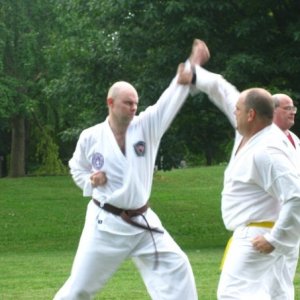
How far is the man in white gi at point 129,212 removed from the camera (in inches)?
328

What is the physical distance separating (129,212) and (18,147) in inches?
1417

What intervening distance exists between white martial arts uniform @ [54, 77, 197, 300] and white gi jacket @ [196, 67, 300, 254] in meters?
1.21

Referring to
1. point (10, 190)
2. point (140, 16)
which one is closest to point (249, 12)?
point (140, 16)

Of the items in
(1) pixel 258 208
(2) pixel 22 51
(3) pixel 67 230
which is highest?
(1) pixel 258 208

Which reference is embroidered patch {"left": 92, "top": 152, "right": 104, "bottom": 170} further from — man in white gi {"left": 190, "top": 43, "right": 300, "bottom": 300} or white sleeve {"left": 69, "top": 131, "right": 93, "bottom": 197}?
man in white gi {"left": 190, "top": 43, "right": 300, "bottom": 300}

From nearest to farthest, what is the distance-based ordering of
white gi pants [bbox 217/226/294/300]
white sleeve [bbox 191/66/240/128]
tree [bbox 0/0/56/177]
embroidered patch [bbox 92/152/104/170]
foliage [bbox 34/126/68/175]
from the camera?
white gi pants [bbox 217/226/294/300] → white sleeve [bbox 191/66/240/128] → embroidered patch [bbox 92/152/104/170] → tree [bbox 0/0/56/177] → foliage [bbox 34/126/68/175]

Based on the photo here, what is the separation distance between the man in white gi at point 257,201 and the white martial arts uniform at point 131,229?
47.6 inches

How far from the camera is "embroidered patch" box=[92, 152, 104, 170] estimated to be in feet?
27.7

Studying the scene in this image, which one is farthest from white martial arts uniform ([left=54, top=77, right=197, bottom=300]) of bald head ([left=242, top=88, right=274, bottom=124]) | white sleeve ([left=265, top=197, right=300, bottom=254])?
white sleeve ([left=265, top=197, right=300, bottom=254])

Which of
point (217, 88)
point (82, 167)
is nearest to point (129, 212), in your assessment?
point (82, 167)

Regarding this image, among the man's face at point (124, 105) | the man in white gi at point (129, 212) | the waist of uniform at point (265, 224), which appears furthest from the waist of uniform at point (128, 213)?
the waist of uniform at point (265, 224)

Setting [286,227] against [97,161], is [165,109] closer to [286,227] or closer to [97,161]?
[97,161]

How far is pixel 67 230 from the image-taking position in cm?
2767

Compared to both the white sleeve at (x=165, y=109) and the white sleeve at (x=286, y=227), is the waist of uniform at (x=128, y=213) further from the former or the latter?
the white sleeve at (x=286, y=227)
